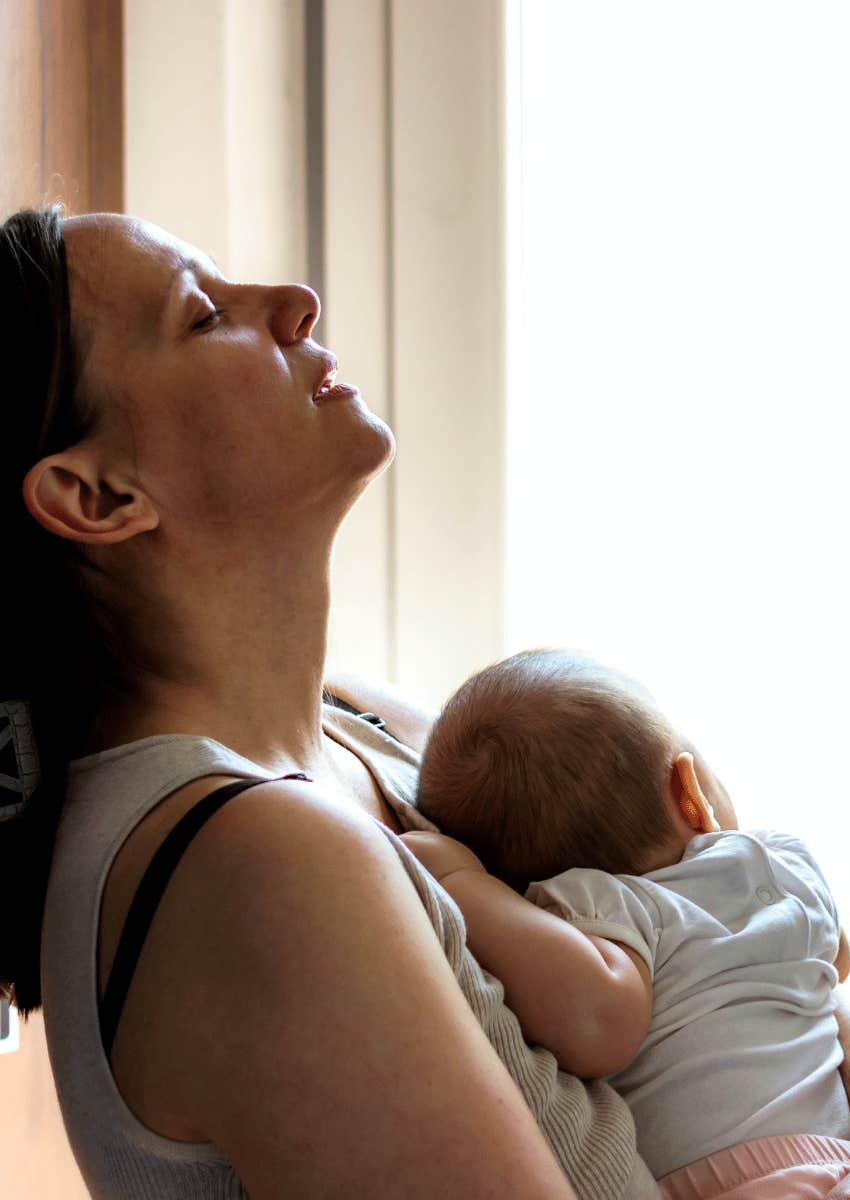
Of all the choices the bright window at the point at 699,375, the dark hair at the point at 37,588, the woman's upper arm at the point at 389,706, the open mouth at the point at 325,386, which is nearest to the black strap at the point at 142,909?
the dark hair at the point at 37,588

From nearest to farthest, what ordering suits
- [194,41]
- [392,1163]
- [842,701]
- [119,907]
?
[392,1163], [119,907], [842,701], [194,41]

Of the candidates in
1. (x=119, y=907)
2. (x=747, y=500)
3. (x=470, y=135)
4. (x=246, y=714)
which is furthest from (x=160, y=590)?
(x=470, y=135)

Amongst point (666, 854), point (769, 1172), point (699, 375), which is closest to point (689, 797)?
point (666, 854)

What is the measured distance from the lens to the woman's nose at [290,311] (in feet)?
3.34

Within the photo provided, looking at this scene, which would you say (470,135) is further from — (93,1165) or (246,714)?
(93,1165)

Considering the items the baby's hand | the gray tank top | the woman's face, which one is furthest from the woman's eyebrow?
the baby's hand

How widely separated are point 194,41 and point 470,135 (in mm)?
443

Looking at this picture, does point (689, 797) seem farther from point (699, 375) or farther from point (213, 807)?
point (699, 375)

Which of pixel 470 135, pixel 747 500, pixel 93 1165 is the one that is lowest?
pixel 93 1165

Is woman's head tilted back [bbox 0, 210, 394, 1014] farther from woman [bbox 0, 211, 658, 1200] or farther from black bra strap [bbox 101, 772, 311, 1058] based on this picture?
black bra strap [bbox 101, 772, 311, 1058]

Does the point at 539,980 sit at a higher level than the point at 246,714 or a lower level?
lower

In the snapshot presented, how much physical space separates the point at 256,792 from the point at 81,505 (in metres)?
0.29

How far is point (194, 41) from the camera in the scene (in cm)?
181

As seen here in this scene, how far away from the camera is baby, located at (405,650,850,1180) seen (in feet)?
2.88
